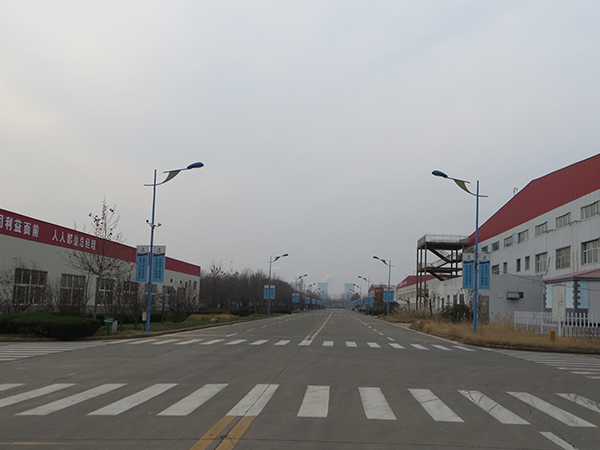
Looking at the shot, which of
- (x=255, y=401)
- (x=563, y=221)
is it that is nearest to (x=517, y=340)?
(x=255, y=401)

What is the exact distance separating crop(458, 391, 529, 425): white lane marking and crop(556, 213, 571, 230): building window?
34.3 m

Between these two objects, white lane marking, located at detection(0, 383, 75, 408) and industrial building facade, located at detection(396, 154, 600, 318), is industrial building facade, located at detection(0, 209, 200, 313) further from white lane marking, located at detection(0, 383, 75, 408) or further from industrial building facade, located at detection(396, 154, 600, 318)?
industrial building facade, located at detection(396, 154, 600, 318)

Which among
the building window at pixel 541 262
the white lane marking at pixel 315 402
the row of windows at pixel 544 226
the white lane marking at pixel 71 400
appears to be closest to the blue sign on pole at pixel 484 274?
the row of windows at pixel 544 226

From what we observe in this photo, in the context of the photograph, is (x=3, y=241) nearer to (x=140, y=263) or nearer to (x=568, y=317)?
(x=140, y=263)

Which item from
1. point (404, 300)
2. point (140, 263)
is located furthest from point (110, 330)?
point (404, 300)

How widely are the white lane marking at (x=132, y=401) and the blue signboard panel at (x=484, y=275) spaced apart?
24328 millimetres

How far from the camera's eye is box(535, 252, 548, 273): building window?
4572 centimetres

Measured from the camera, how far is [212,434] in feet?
22.8

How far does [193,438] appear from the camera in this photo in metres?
6.75

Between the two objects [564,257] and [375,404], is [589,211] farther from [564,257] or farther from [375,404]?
[375,404]

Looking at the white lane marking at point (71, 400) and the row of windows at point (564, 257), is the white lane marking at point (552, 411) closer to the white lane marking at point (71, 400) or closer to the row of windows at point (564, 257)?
the white lane marking at point (71, 400)

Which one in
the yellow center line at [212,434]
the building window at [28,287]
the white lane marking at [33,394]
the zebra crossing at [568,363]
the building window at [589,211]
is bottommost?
the zebra crossing at [568,363]

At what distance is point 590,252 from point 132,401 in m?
36.5

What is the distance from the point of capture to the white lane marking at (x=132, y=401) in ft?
27.3
